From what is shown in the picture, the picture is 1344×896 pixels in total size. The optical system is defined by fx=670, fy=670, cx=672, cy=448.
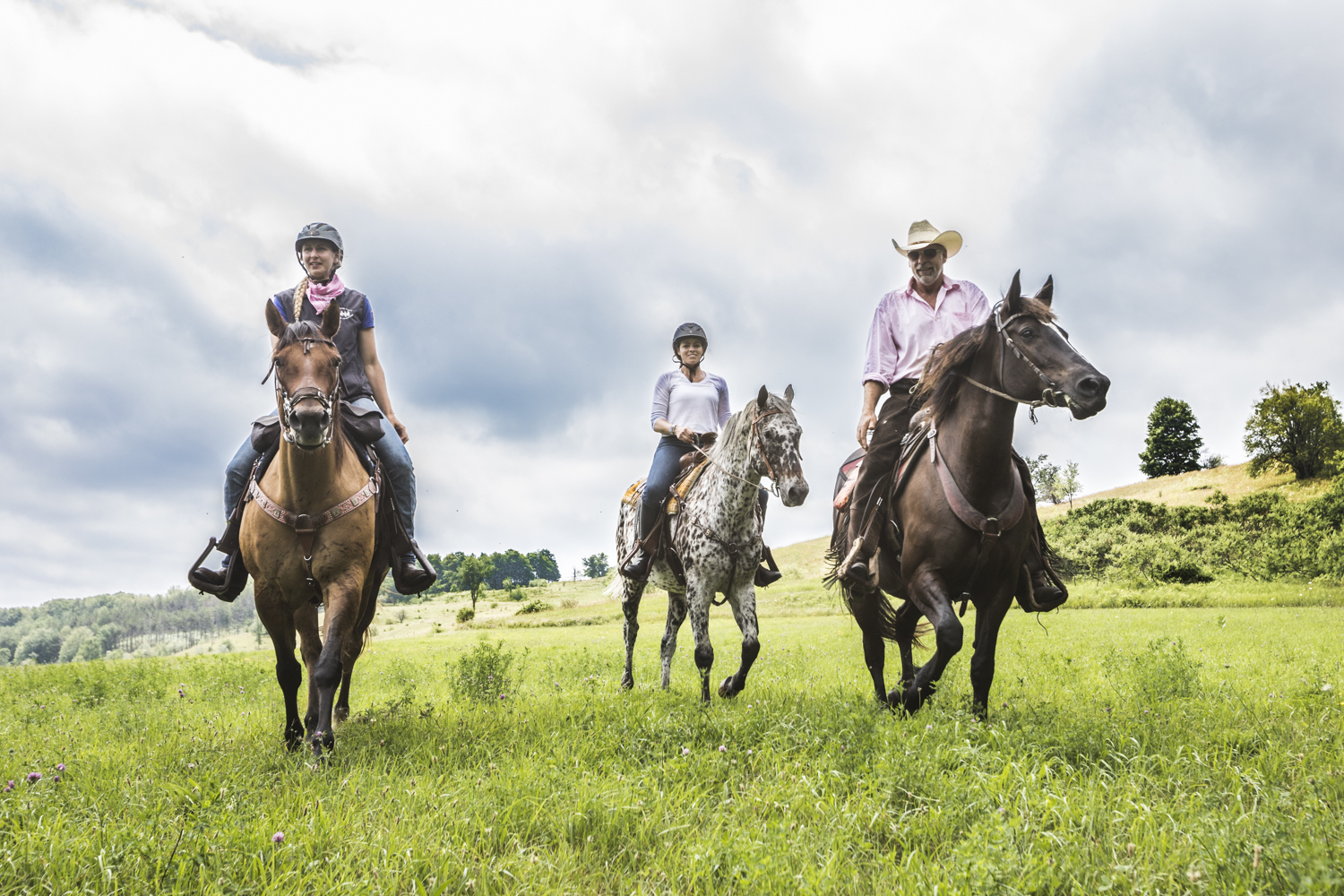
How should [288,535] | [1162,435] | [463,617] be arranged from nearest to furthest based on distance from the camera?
[288,535] < [463,617] < [1162,435]

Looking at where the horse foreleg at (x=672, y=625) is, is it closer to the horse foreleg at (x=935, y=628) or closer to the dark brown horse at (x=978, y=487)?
the dark brown horse at (x=978, y=487)

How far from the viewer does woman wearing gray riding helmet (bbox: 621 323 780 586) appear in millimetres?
8961

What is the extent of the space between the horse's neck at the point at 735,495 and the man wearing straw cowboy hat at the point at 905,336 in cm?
116

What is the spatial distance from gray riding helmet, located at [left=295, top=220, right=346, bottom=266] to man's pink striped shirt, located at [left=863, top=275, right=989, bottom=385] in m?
5.50

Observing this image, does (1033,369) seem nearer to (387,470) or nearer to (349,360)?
(387,470)

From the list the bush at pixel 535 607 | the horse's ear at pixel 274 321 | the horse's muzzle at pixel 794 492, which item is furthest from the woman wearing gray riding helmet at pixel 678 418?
the bush at pixel 535 607

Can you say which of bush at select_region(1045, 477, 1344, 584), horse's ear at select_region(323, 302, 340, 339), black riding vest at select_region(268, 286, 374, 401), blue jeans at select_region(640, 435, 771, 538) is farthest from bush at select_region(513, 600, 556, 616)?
horse's ear at select_region(323, 302, 340, 339)

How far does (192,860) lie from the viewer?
2.95 meters

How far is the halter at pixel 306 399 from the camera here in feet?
15.6

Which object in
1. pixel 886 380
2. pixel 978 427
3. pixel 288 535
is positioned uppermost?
pixel 886 380

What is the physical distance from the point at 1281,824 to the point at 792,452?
458 centimetres

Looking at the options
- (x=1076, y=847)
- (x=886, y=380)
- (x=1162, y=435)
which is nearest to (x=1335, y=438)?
(x=1162, y=435)

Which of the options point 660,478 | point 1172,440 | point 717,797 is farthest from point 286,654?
point 1172,440

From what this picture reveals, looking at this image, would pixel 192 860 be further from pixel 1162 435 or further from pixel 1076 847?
pixel 1162 435
